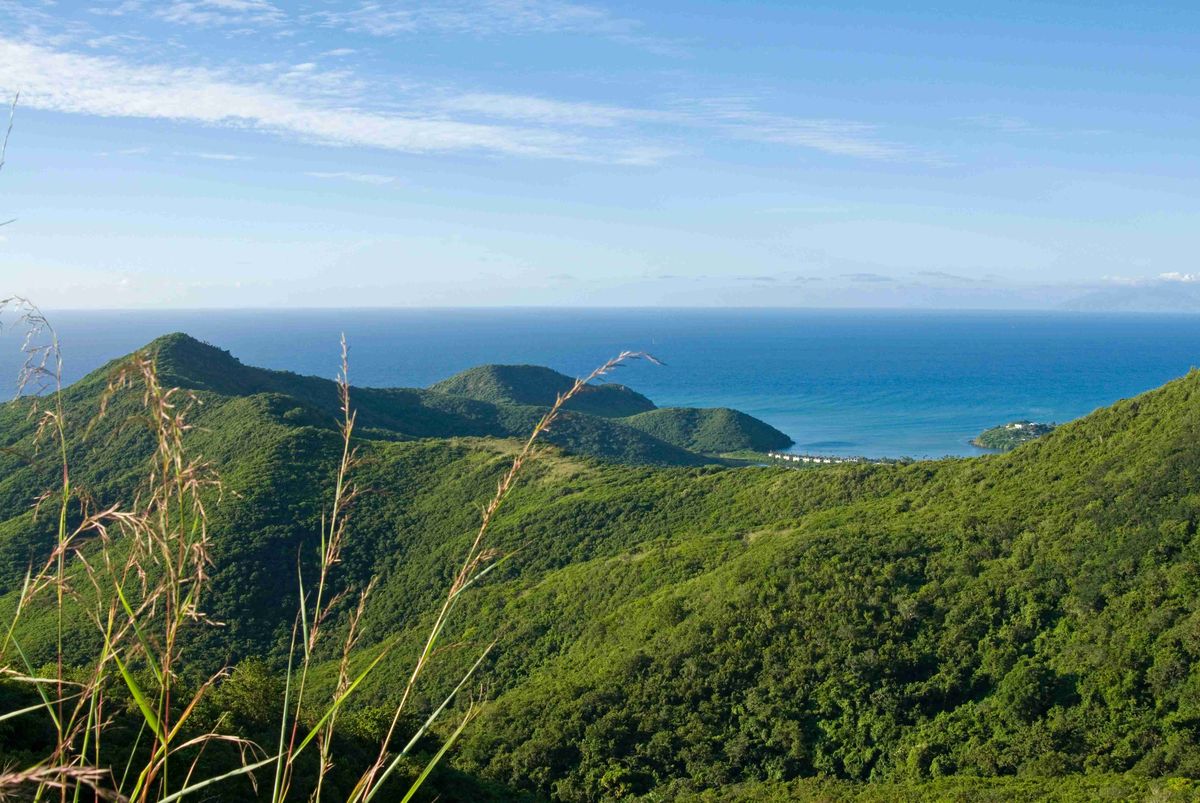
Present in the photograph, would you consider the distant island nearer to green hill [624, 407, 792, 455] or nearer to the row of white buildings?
the row of white buildings

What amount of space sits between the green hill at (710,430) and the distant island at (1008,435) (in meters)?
21.7

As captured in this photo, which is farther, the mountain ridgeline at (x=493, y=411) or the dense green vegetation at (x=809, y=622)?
the mountain ridgeline at (x=493, y=411)

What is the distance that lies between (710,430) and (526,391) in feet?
88.3

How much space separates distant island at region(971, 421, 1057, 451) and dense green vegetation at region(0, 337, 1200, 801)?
2503 inches

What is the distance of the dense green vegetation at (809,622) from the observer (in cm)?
1898

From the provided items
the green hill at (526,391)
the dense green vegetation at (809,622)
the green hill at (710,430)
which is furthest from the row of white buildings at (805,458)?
the dense green vegetation at (809,622)

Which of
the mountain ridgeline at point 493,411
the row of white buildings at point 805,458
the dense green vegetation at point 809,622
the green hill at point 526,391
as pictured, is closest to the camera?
the dense green vegetation at point 809,622

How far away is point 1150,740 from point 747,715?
8870 millimetres

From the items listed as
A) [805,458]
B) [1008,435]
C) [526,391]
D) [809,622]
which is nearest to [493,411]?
[526,391]

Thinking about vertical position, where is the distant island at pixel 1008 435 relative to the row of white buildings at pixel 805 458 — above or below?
above

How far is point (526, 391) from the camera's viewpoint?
11038 cm

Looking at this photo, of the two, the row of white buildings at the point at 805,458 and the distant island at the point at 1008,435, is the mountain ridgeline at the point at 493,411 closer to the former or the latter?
the row of white buildings at the point at 805,458

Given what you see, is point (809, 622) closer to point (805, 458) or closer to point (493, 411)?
point (805, 458)

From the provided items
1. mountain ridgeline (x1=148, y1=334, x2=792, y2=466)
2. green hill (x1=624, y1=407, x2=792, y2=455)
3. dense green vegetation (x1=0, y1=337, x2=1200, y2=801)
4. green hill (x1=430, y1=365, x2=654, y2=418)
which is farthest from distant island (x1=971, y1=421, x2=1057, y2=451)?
dense green vegetation (x1=0, y1=337, x2=1200, y2=801)
